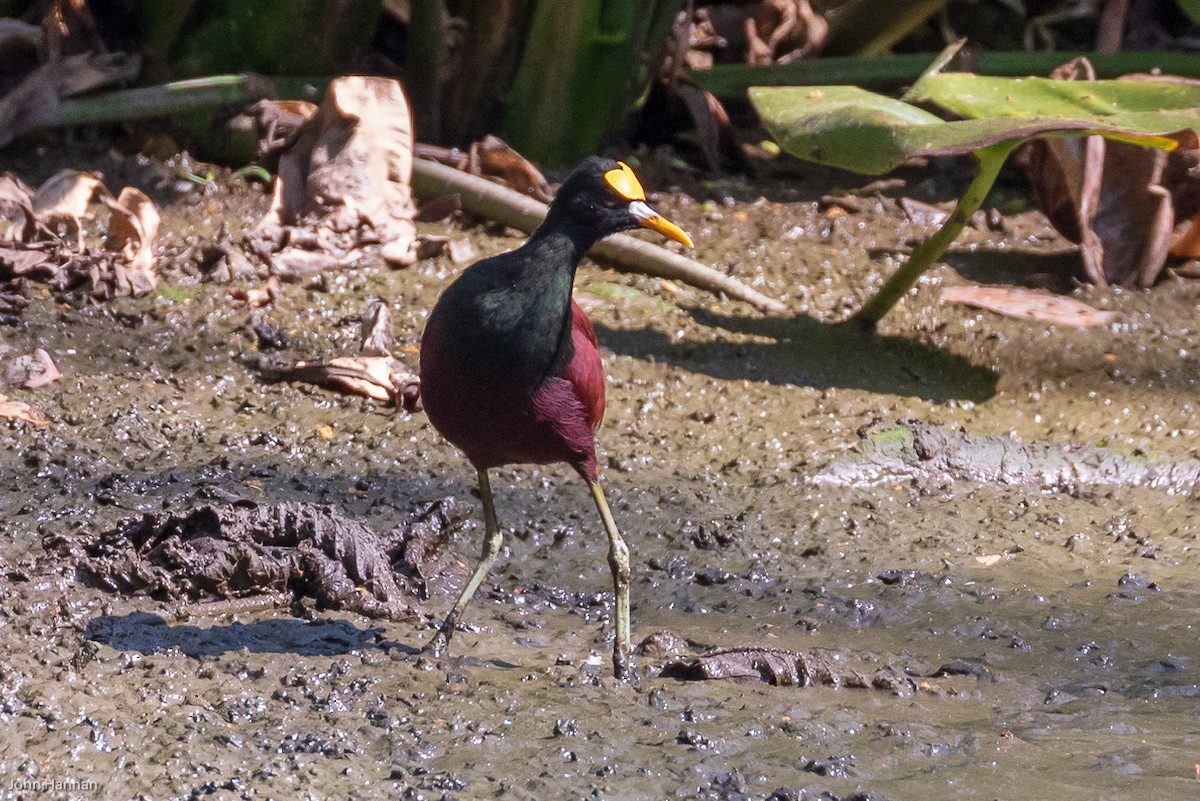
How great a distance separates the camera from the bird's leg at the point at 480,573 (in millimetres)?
3357

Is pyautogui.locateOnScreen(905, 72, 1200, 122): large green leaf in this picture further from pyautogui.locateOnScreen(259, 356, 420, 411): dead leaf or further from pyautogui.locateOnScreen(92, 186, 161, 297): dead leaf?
pyautogui.locateOnScreen(92, 186, 161, 297): dead leaf

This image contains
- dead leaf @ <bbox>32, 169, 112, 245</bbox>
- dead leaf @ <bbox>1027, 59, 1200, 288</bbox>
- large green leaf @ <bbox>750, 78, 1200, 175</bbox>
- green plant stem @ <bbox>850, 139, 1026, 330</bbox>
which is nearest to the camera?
large green leaf @ <bbox>750, 78, 1200, 175</bbox>

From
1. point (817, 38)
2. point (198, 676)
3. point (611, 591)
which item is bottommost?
point (611, 591)

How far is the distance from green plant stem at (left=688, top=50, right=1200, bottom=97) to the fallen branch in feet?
4.70

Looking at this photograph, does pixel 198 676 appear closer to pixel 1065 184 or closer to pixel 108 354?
pixel 108 354

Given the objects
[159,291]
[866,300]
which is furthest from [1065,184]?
[159,291]

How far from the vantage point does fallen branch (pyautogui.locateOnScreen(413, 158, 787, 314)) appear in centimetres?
555

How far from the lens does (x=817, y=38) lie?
23.0ft

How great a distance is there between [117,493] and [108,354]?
90cm

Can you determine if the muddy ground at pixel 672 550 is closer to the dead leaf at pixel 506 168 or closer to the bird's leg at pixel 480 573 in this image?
the bird's leg at pixel 480 573

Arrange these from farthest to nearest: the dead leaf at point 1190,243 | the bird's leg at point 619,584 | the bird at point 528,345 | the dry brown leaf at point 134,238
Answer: the dead leaf at point 1190,243 → the dry brown leaf at point 134,238 → the bird's leg at point 619,584 → the bird at point 528,345

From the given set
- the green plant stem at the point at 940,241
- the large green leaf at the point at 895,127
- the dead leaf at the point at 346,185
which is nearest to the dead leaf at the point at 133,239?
the dead leaf at the point at 346,185

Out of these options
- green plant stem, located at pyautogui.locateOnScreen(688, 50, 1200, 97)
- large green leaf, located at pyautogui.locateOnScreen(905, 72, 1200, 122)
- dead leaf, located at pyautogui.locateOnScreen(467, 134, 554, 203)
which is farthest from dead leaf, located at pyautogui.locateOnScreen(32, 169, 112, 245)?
large green leaf, located at pyautogui.locateOnScreen(905, 72, 1200, 122)

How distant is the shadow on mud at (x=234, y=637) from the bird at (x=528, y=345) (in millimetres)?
203
